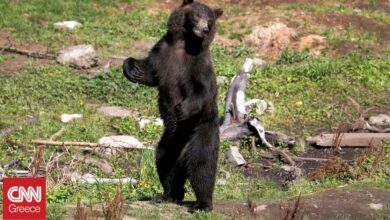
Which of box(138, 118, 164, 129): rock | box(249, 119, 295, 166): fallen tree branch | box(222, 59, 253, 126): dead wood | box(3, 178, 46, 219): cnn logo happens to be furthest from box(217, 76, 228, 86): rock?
box(3, 178, 46, 219): cnn logo

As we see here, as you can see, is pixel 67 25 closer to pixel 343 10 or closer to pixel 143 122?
pixel 143 122

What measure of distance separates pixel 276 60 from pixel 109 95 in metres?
3.84

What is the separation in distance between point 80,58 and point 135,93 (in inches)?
78.1

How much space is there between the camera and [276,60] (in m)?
16.1

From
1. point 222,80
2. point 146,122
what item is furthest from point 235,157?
point 222,80

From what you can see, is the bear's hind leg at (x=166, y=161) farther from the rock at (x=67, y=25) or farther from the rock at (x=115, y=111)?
the rock at (x=67, y=25)

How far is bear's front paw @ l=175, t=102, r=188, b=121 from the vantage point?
285 inches

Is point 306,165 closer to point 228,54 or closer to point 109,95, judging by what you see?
point 109,95

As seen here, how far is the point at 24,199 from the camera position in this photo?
6715 millimetres

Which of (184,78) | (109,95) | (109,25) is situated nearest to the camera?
(184,78)

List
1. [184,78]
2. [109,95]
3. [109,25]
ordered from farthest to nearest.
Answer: [109,25] → [109,95] → [184,78]

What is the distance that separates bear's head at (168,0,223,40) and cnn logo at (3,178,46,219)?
1.93m

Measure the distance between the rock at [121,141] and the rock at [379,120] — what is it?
12.8 feet

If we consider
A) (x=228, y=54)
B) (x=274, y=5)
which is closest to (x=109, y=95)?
(x=228, y=54)
